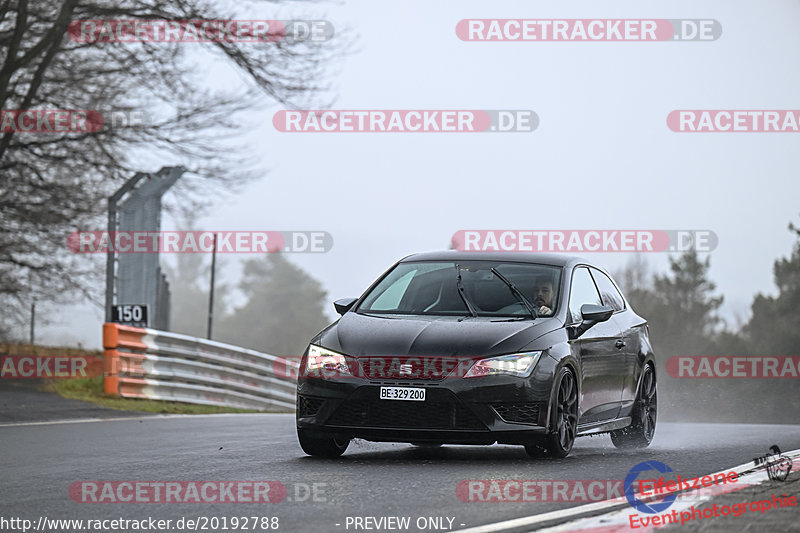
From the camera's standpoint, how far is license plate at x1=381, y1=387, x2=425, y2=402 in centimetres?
789

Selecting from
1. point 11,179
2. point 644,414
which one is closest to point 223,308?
point 11,179

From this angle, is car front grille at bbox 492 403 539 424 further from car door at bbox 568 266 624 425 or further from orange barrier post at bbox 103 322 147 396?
orange barrier post at bbox 103 322 147 396

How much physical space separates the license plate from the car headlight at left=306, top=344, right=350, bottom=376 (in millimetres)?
303

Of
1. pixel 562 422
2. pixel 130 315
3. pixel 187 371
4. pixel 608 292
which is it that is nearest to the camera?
pixel 562 422

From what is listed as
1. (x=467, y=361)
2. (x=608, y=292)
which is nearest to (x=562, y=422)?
(x=467, y=361)

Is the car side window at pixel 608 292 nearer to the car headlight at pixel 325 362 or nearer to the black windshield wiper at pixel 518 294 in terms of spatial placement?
the black windshield wiper at pixel 518 294

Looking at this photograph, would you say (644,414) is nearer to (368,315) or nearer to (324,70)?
(368,315)

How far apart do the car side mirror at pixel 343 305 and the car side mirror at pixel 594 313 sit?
67.3 inches

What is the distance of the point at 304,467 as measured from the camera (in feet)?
25.5

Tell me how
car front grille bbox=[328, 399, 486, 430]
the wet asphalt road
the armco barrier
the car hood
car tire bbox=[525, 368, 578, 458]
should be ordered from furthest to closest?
the armco barrier
car tire bbox=[525, 368, 578, 458]
the car hood
car front grille bbox=[328, 399, 486, 430]
the wet asphalt road

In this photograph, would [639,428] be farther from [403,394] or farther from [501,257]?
[403,394]

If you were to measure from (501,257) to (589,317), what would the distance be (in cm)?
94

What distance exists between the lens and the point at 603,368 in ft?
30.4

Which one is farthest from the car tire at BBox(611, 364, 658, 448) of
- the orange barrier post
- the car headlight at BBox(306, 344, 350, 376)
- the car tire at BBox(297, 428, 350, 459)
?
the orange barrier post
